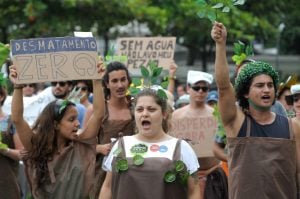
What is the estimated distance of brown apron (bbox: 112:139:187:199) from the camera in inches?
228

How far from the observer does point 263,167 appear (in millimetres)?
5684

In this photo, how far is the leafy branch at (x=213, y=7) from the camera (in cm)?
576

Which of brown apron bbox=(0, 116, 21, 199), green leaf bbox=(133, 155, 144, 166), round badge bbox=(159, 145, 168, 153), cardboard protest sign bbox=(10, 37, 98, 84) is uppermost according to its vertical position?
cardboard protest sign bbox=(10, 37, 98, 84)

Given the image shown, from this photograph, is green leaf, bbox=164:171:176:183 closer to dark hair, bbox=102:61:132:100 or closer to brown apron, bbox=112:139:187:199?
brown apron, bbox=112:139:187:199

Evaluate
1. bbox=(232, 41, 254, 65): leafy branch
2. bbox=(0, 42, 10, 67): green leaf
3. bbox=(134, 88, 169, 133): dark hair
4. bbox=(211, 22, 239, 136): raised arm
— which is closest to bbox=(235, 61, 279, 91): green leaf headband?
bbox=(211, 22, 239, 136): raised arm

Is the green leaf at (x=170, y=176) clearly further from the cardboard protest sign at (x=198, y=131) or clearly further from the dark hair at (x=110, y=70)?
the cardboard protest sign at (x=198, y=131)

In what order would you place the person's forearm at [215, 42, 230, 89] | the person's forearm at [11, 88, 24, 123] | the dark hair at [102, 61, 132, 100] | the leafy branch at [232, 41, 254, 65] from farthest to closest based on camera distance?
1. the dark hair at [102, 61, 132, 100]
2. the leafy branch at [232, 41, 254, 65]
3. the person's forearm at [11, 88, 24, 123]
4. the person's forearm at [215, 42, 230, 89]

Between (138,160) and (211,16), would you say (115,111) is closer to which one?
(138,160)

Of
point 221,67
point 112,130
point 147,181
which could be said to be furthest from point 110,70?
point 221,67

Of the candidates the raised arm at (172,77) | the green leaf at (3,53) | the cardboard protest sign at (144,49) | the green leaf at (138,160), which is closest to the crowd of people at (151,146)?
the green leaf at (138,160)

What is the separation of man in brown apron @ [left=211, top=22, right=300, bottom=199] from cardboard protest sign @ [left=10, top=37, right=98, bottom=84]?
171 centimetres

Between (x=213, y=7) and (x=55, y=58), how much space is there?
6.31 ft

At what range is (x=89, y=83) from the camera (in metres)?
9.75

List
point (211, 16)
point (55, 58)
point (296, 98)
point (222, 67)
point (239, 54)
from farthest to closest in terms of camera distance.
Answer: point (296, 98), point (55, 58), point (239, 54), point (211, 16), point (222, 67)
